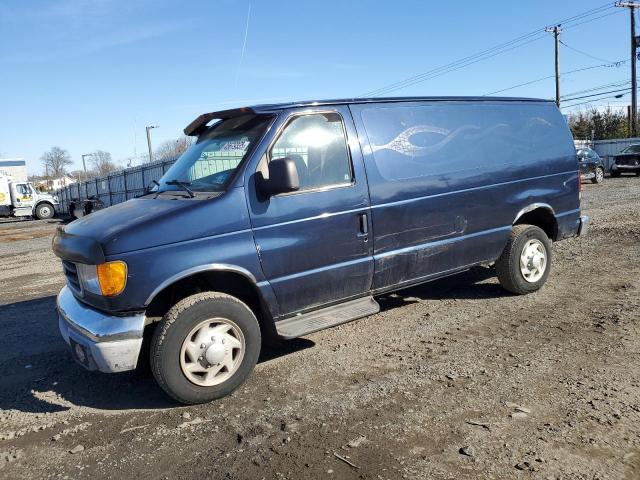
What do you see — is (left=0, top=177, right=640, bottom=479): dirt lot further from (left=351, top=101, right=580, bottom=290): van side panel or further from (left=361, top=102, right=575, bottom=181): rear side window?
(left=361, top=102, right=575, bottom=181): rear side window

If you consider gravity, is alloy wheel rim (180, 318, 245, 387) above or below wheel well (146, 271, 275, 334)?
below

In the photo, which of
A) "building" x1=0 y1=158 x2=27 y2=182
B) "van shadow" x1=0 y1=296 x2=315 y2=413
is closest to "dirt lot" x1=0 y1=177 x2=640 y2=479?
"van shadow" x1=0 y1=296 x2=315 y2=413

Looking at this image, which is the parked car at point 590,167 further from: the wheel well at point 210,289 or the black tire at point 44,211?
the black tire at point 44,211

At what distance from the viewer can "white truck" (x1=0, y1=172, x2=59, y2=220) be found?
101 ft

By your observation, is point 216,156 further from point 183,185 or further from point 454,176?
point 454,176

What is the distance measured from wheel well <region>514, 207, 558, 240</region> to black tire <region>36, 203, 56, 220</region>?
32.4 m

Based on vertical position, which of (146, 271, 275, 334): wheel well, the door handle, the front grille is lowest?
(146, 271, 275, 334): wheel well

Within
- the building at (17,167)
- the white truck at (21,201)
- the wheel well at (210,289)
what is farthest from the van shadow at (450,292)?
the building at (17,167)

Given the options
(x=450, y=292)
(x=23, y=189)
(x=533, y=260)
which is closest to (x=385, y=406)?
(x=450, y=292)

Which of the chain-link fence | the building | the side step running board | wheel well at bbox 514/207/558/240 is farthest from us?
the building

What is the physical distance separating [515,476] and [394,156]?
2.74 metres

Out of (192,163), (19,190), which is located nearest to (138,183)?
(19,190)

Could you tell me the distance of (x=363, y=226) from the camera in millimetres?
4281

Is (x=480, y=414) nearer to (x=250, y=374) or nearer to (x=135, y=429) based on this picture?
(x=250, y=374)
